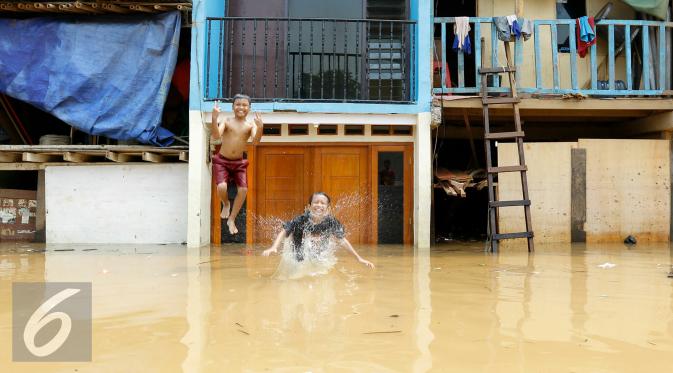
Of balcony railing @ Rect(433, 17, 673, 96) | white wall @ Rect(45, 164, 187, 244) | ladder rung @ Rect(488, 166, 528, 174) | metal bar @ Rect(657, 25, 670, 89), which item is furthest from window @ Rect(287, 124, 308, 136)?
metal bar @ Rect(657, 25, 670, 89)

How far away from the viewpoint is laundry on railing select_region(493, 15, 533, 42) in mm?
9445

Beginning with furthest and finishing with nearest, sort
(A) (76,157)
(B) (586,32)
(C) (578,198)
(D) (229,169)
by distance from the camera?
(A) (76,157), (C) (578,198), (B) (586,32), (D) (229,169)

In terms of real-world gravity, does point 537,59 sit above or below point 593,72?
above

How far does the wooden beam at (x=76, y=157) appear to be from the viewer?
983 centimetres

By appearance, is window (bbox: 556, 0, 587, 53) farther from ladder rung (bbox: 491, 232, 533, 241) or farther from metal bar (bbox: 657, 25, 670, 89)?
ladder rung (bbox: 491, 232, 533, 241)

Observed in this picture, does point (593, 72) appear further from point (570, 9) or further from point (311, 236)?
point (311, 236)

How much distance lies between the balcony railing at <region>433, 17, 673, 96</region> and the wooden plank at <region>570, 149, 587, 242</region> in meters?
1.17

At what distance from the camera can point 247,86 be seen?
10.0 meters

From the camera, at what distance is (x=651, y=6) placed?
397 inches

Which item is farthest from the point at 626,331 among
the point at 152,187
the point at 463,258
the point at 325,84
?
the point at 152,187

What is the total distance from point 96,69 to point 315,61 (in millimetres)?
3585

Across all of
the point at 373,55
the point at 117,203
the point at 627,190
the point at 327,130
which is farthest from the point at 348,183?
the point at 627,190

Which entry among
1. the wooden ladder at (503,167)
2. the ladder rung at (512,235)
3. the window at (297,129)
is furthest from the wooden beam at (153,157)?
the ladder rung at (512,235)

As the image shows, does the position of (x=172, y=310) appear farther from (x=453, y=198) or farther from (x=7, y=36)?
(x=453, y=198)
